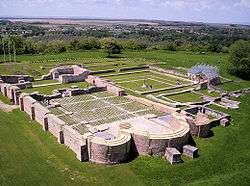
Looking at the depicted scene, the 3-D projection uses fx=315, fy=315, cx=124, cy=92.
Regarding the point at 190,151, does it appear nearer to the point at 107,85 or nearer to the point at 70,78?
the point at 107,85

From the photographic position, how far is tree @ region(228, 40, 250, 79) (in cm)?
5769

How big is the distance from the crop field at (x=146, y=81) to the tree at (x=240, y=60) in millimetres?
11320

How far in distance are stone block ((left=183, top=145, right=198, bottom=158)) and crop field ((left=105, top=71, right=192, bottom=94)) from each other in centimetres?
1917

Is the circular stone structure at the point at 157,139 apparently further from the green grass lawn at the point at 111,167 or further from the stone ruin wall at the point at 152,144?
the green grass lawn at the point at 111,167

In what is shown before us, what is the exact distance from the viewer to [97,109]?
36.5 meters

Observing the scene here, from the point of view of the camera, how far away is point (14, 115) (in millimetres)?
35156

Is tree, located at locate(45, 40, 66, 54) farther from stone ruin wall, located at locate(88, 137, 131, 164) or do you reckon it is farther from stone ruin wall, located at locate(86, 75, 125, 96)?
stone ruin wall, located at locate(88, 137, 131, 164)

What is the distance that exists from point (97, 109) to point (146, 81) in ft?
60.2

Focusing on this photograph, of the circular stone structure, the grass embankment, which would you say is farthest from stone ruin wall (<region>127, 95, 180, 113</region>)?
the grass embankment

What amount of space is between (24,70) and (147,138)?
3666 cm

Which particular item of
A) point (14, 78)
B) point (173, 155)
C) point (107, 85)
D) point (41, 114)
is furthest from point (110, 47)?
point (173, 155)

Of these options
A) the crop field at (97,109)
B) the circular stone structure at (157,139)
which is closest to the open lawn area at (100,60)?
the crop field at (97,109)

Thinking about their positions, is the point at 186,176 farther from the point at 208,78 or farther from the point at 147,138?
the point at 208,78

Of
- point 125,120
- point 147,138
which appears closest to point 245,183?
point 147,138
